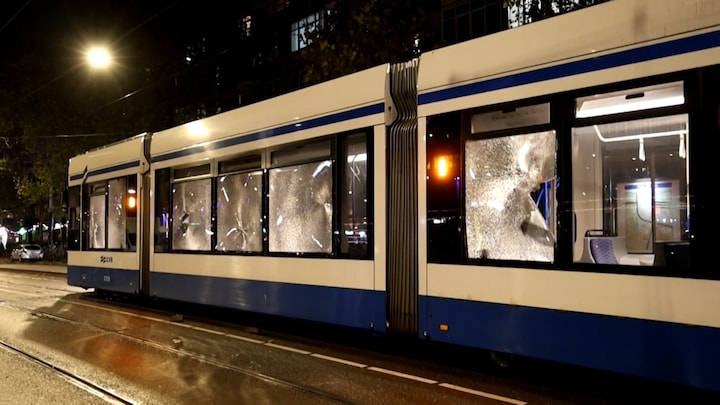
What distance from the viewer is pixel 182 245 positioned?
10.6 meters

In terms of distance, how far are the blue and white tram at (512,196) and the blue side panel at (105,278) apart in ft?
12.0

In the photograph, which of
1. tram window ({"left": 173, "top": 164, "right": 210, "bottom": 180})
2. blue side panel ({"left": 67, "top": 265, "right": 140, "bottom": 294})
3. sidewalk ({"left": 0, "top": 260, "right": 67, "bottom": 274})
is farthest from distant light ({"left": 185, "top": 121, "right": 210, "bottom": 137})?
sidewalk ({"left": 0, "top": 260, "right": 67, "bottom": 274})

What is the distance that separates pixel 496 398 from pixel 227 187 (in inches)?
219

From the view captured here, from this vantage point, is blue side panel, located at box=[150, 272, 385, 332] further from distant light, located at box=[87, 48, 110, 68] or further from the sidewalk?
the sidewalk

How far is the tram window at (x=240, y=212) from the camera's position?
8.87m

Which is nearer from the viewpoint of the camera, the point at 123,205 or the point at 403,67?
the point at 403,67

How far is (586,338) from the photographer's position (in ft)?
17.3

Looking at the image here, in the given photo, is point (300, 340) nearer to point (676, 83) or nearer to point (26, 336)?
point (26, 336)

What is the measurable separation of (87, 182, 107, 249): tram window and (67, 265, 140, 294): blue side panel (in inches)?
23.9

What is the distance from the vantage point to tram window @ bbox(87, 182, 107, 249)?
13312mm

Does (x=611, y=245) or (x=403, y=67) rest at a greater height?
(x=403, y=67)

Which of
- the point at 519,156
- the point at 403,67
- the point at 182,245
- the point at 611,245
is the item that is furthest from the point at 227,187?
the point at 611,245

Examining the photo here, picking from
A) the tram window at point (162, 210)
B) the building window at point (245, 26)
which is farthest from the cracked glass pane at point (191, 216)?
the building window at point (245, 26)

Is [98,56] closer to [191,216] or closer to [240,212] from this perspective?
[191,216]
